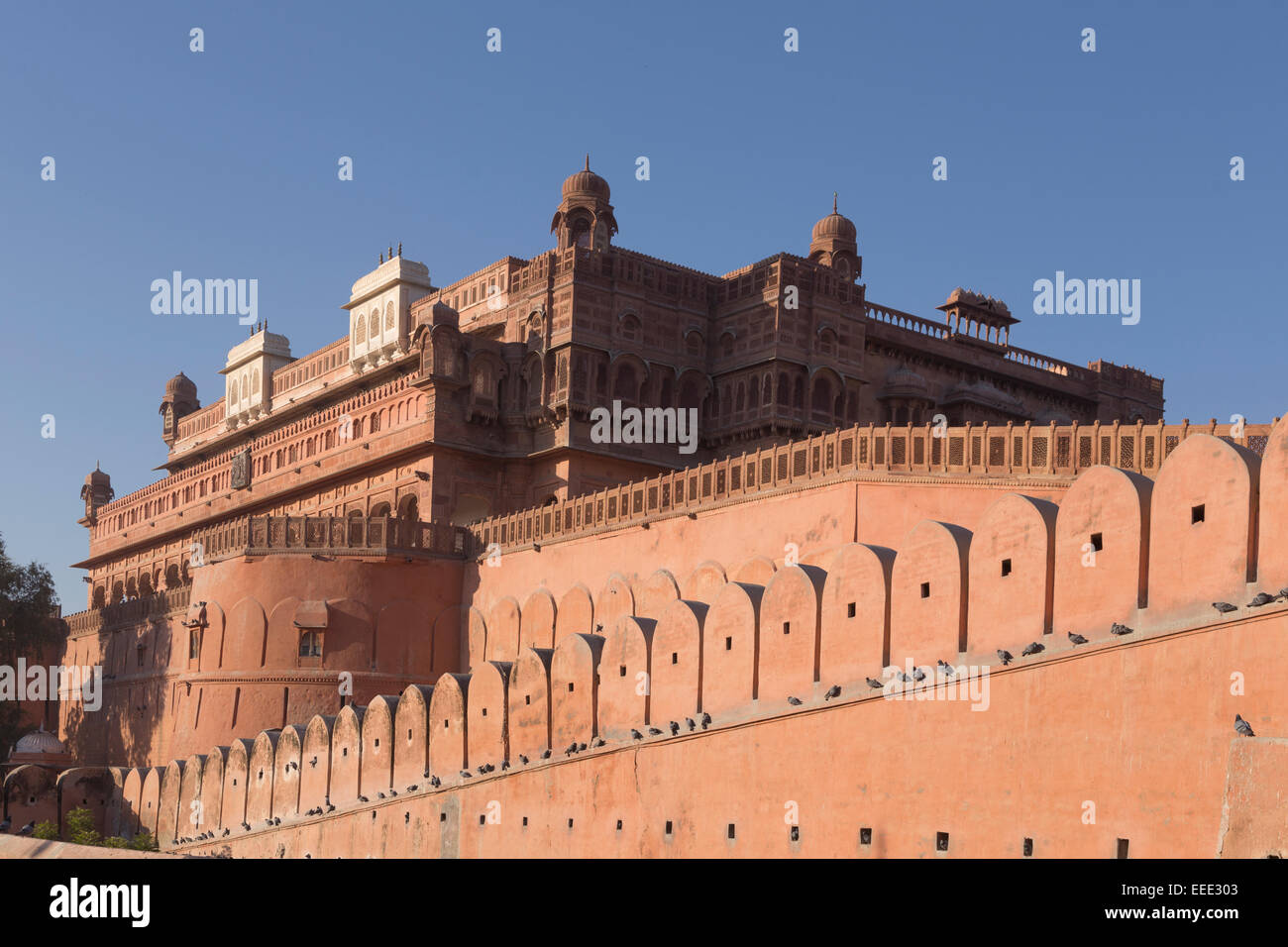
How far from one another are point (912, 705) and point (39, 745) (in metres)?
27.5

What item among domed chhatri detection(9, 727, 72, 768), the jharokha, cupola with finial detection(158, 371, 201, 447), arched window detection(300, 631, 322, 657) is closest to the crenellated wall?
the jharokha

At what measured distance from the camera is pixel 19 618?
40.6 metres

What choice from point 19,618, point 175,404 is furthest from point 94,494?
point 19,618

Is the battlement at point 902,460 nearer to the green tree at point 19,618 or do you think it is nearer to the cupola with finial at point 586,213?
the cupola with finial at point 586,213

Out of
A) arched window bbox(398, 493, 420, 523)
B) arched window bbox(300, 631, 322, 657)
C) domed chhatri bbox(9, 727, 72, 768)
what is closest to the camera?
arched window bbox(300, 631, 322, 657)

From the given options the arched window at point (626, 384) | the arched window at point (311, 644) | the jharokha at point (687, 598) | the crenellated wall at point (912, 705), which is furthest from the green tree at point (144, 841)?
the arched window at point (626, 384)

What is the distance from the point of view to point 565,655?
19141mm

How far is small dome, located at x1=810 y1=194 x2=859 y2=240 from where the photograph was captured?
40.8 m

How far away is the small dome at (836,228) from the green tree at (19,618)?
912 inches

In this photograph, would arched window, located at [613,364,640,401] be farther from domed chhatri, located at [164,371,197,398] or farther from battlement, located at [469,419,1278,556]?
domed chhatri, located at [164,371,197,398]

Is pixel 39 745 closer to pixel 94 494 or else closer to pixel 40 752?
pixel 40 752
